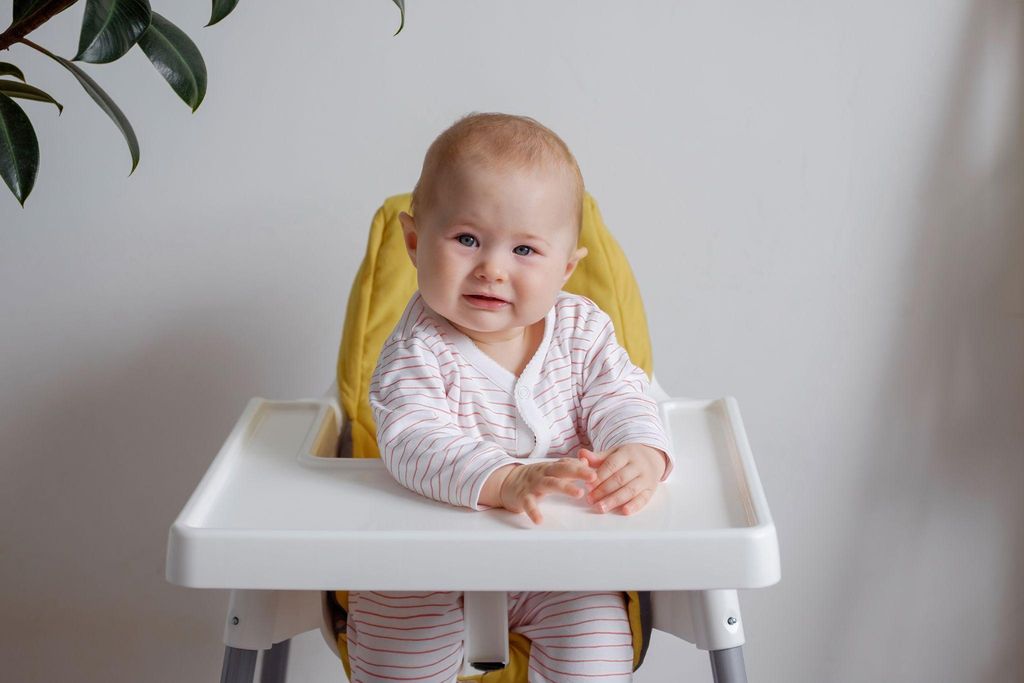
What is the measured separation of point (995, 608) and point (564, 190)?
105 centimetres

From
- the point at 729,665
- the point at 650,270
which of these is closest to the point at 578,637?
the point at 729,665

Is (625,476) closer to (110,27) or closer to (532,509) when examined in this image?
(532,509)

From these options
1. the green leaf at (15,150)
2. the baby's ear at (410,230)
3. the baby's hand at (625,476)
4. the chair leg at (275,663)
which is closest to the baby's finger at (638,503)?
the baby's hand at (625,476)

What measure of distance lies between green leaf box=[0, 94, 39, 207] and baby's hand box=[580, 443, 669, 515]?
1.97ft

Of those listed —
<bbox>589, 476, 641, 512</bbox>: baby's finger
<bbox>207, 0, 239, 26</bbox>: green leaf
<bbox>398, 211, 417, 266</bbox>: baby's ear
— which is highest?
<bbox>207, 0, 239, 26</bbox>: green leaf

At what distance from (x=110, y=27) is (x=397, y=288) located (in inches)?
16.5

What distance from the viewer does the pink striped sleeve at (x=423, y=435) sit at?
93 centimetres

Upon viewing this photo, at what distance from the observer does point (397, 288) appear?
4.18 ft

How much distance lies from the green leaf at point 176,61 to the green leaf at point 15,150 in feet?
0.45

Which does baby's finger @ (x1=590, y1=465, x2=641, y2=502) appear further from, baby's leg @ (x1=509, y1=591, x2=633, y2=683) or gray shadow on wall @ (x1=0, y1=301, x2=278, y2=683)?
gray shadow on wall @ (x1=0, y1=301, x2=278, y2=683)

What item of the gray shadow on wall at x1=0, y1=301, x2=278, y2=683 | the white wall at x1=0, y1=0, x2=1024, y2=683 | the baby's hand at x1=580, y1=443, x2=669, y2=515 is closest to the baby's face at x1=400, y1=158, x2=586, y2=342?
the baby's hand at x1=580, y1=443, x2=669, y2=515

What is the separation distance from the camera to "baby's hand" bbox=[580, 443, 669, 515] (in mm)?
914

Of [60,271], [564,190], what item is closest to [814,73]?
[564,190]

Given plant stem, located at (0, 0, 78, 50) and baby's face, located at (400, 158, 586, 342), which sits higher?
plant stem, located at (0, 0, 78, 50)
